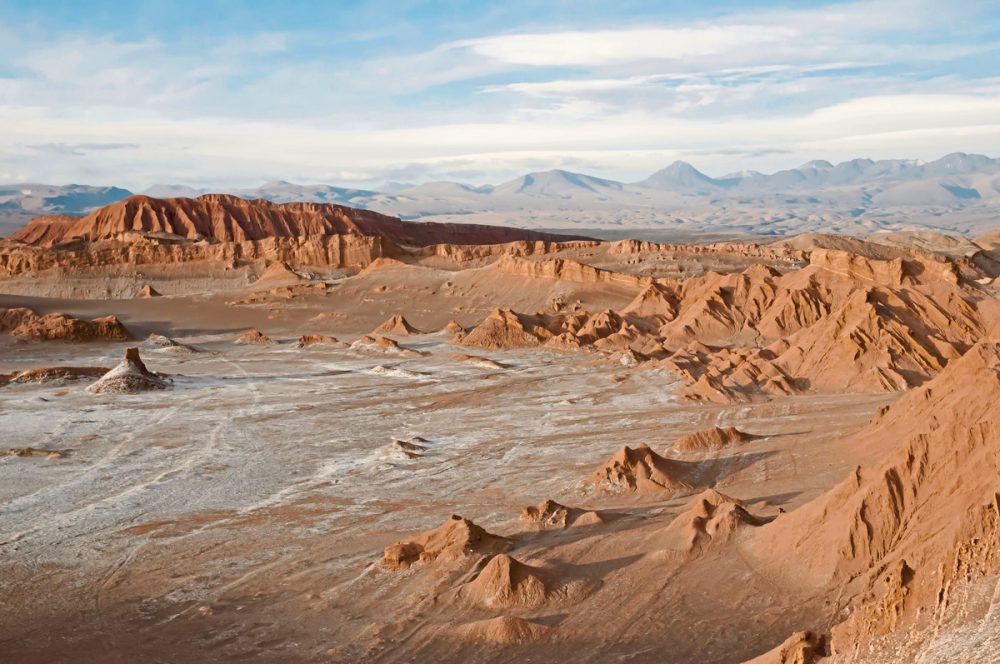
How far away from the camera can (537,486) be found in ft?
65.4

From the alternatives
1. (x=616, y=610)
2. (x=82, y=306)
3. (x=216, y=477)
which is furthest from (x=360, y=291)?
(x=616, y=610)

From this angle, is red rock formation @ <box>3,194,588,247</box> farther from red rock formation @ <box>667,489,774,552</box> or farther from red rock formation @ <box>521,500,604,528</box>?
red rock formation @ <box>667,489,774,552</box>

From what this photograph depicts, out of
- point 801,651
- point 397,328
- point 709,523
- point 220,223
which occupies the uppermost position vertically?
point 220,223

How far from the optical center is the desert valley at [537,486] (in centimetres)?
1196

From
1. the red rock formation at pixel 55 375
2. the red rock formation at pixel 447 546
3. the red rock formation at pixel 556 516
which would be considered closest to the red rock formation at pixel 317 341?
the red rock formation at pixel 55 375

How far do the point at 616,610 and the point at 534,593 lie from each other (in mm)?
1138

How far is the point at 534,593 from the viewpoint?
42.3 ft

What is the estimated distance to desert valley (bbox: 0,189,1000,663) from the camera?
12.0 m

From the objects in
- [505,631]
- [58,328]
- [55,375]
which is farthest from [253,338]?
[505,631]

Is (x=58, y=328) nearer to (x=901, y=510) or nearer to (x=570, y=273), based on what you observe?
(x=570, y=273)

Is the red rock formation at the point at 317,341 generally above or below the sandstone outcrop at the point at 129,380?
below

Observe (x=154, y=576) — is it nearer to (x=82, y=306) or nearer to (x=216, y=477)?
(x=216, y=477)

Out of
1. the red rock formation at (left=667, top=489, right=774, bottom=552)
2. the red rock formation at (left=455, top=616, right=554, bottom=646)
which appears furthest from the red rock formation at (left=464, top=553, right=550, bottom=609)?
the red rock formation at (left=667, top=489, right=774, bottom=552)

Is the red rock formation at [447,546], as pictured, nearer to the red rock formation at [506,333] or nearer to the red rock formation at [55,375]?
the red rock formation at [55,375]
